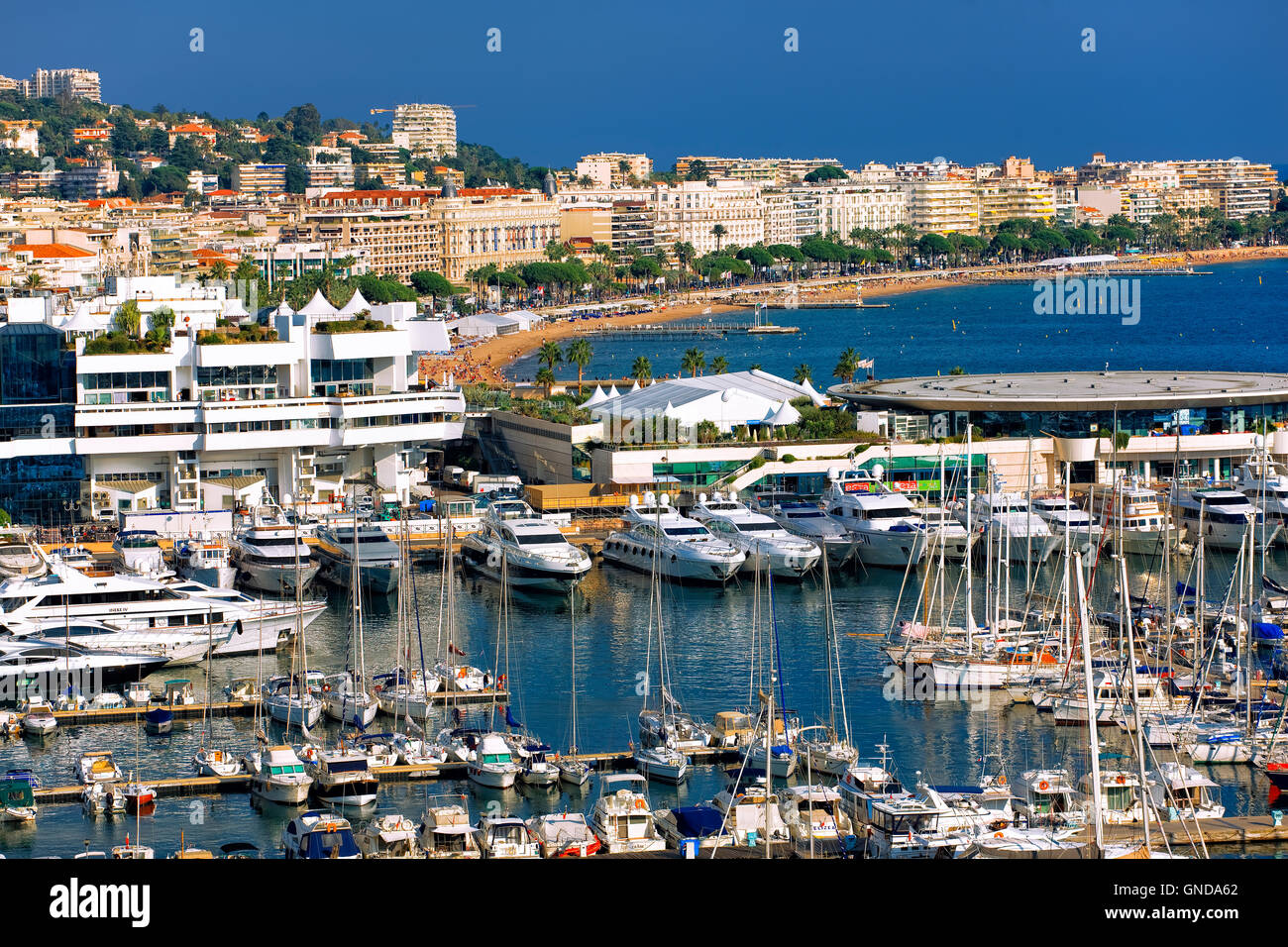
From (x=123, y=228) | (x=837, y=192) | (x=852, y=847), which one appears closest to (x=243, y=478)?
(x=852, y=847)

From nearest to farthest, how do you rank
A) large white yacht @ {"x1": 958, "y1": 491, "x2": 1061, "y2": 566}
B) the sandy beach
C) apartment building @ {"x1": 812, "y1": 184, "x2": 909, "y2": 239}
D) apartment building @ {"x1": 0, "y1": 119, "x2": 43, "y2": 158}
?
large white yacht @ {"x1": 958, "y1": 491, "x2": 1061, "y2": 566}, the sandy beach, apartment building @ {"x1": 0, "y1": 119, "x2": 43, "y2": 158}, apartment building @ {"x1": 812, "y1": 184, "x2": 909, "y2": 239}

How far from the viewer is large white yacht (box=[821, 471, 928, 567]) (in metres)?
23.7

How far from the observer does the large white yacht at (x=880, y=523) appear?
23672mm

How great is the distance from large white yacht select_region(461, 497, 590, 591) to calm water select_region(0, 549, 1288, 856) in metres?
0.29

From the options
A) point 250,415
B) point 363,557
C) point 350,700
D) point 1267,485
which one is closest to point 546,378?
point 250,415

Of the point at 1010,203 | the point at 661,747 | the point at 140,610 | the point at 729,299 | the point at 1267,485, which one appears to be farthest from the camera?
the point at 1010,203

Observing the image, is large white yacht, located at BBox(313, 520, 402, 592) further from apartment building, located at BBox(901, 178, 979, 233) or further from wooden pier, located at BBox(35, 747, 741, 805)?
apartment building, located at BBox(901, 178, 979, 233)

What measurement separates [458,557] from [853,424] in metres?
7.41

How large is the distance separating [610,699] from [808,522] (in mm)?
8165

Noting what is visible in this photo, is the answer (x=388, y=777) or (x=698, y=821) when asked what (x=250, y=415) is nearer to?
(x=388, y=777)

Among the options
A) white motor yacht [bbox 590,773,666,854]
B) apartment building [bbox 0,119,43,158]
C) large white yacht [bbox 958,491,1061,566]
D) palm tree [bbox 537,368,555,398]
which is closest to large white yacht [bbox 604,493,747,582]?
large white yacht [bbox 958,491,1061,566]

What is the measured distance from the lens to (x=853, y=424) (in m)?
28.6

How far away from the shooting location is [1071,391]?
2948cm
